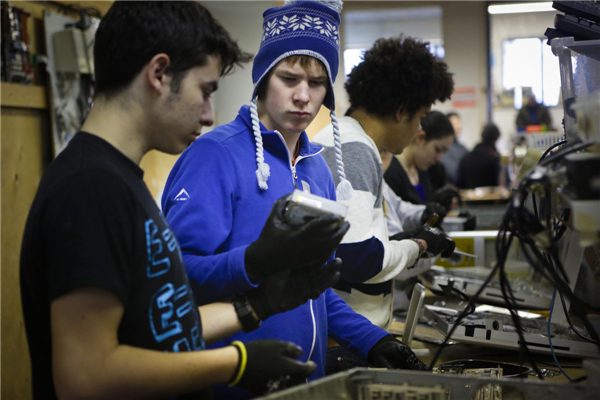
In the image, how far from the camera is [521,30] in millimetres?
9789

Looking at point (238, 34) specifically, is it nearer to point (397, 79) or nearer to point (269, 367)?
point (397, 79)

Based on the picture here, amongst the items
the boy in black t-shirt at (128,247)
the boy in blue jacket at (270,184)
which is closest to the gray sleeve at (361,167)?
the boy in blue jacket at (270,184)

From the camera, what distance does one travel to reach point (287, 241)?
0.99m

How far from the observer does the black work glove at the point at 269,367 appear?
0.86 metres

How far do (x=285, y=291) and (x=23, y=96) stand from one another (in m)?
2.30

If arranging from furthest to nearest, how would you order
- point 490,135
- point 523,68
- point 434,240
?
point 523,68 < point 490,135 < point 434,240

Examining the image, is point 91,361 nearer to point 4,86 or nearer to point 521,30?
point 4,86

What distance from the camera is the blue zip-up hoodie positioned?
105 centimetres

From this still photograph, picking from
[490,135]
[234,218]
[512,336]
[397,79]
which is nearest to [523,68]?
[490,135]

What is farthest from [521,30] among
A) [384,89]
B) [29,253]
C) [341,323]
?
[29,253]

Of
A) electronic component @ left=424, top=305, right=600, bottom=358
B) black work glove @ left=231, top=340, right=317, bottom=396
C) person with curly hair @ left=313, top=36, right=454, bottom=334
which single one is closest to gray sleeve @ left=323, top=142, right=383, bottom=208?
person with curly hair @ left=313, top=36, right=454, bottom=334

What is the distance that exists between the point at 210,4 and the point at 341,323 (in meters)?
2.12

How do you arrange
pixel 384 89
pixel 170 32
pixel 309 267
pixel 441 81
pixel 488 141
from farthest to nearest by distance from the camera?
pixel 488 141 → pixel 441 81 → pixel 384 89 → pixel 309 267 → pixel 170 32

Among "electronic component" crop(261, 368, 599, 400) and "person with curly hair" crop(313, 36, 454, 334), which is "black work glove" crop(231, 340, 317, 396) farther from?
"person with curly hair" crop(313, 36, 454, 334)
